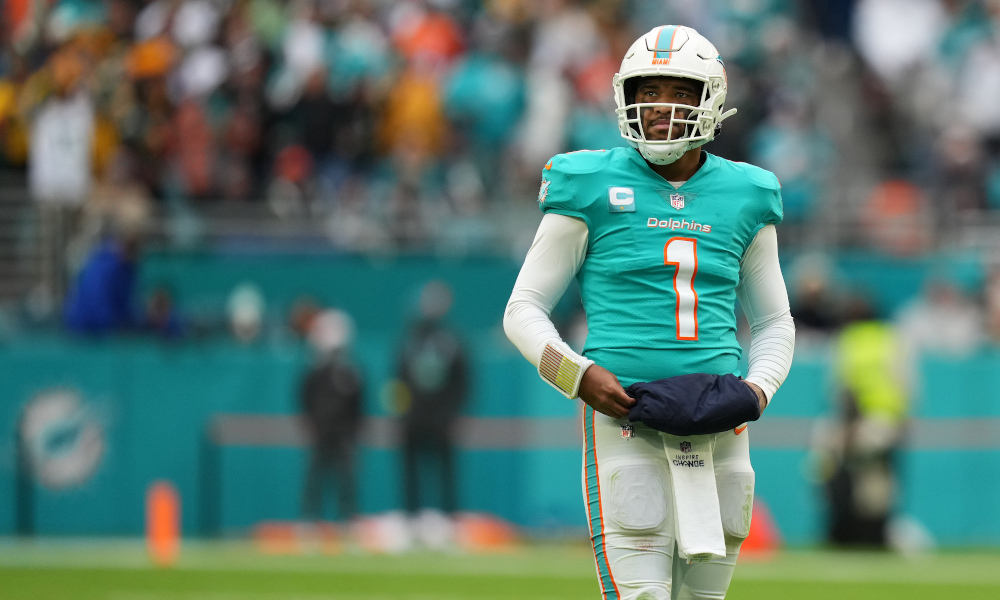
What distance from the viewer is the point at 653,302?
464cm

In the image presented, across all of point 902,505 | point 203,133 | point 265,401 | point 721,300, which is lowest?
point 902,505

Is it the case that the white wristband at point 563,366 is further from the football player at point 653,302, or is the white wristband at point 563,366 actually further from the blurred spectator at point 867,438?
the blurred spectator at point 867,438

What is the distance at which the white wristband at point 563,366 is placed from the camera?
4.58 metres

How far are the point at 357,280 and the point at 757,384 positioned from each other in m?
9.94

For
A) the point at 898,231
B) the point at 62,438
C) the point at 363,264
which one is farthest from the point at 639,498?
the point at 62,438

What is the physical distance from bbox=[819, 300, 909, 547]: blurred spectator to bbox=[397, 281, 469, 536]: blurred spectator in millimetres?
3215

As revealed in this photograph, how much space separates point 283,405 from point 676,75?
33.3 ft

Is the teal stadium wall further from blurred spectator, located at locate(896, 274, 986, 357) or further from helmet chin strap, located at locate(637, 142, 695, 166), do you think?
helmet chin strap, located at locate(637, 142, 695, 166)

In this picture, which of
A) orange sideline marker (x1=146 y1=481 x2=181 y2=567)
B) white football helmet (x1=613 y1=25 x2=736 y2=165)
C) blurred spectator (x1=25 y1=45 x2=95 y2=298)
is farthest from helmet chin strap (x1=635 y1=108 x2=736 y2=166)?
blurred spectator (x1=25 y1=45 x2=95 y2=298)

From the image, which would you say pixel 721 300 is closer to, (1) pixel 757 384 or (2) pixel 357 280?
(1) pixel 757 384

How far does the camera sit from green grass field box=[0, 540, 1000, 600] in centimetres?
1011

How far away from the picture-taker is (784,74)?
16188 millimetres

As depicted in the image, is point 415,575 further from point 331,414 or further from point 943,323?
point 943,323

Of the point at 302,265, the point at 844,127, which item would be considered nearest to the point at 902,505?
the point at 844,127
